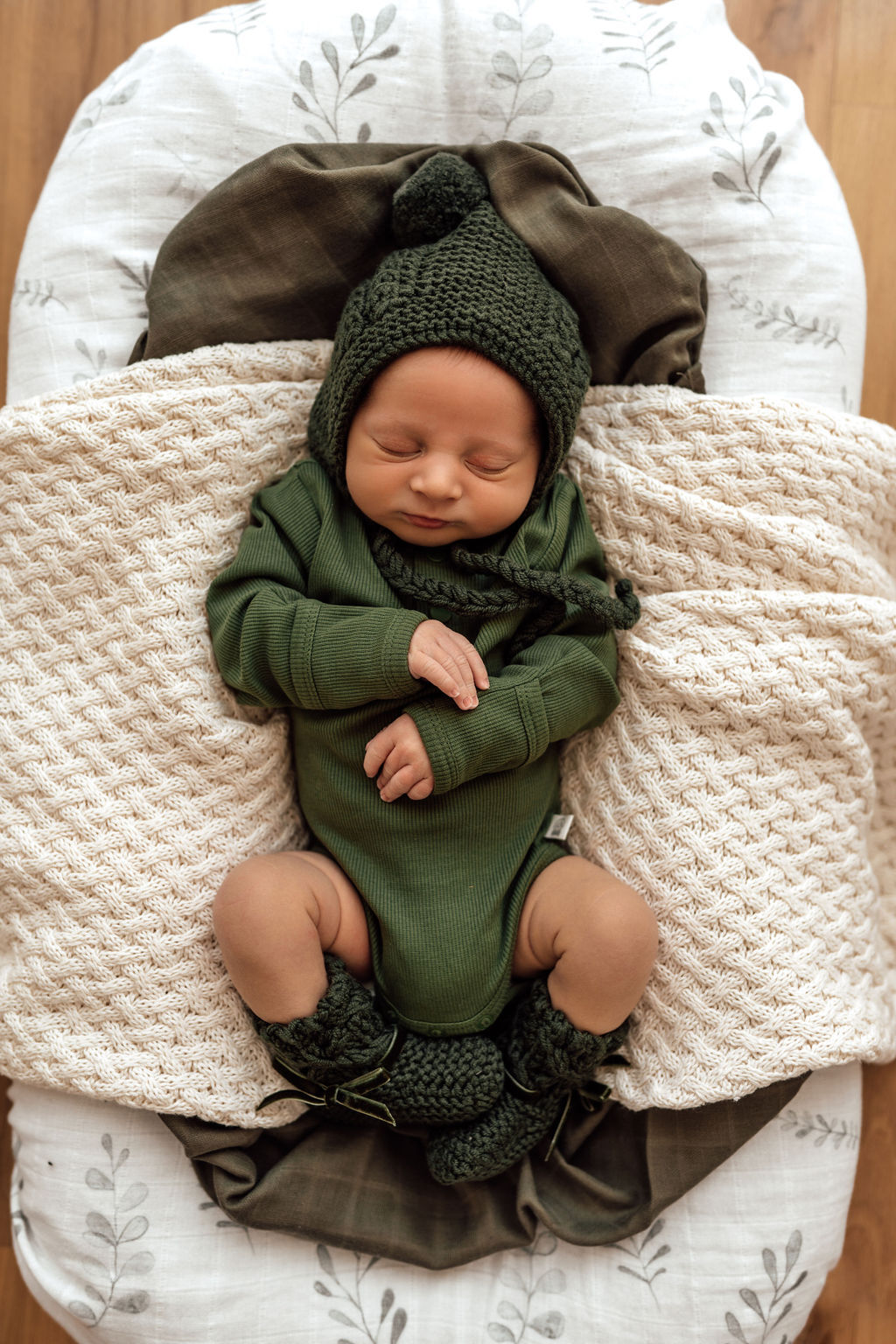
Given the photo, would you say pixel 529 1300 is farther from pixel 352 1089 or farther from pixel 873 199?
pixel 873 199

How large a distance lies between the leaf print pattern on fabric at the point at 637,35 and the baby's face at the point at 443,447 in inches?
19.3

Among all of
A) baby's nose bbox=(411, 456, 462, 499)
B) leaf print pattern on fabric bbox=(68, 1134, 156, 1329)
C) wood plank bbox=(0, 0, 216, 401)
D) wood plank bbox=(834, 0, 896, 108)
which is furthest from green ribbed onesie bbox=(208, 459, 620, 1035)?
wood plank bbox=(834, 0, 896, 108)

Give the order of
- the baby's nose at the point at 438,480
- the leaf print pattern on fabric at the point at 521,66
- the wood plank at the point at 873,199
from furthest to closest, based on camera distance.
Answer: the wood plank at the point at 873,199, the leaf print pattern on fabric at the point at 521,66, the baby's nose at the point at 438,480

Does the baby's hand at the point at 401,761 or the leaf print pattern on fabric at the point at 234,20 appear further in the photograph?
the leaf print pattern on fabric at the point at 234,20

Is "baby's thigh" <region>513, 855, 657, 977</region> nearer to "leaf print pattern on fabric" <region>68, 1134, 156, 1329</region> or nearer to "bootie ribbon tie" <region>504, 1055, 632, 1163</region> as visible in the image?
"bootie ribbon tie" <region>504, 1055, 632, 1163</region>

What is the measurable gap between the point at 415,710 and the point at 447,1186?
0.58 metres

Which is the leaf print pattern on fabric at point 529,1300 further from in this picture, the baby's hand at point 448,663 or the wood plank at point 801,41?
the wood plank at point 801,41

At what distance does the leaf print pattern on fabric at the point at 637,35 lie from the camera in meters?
1.18

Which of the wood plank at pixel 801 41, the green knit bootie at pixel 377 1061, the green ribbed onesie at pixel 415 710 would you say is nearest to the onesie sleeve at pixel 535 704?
the green ribbed onesie at pixel 415 710

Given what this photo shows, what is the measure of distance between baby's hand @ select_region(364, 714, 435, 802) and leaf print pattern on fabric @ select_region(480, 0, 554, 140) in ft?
2.50

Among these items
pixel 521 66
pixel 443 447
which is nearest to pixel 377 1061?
pixel 443 447

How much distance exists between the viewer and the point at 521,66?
1.18m

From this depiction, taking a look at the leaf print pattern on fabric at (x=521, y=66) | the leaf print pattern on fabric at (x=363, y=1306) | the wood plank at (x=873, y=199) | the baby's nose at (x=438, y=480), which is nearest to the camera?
the baby's nose at (x=438, y=480)

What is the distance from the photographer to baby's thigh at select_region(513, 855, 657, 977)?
39.7 inches
